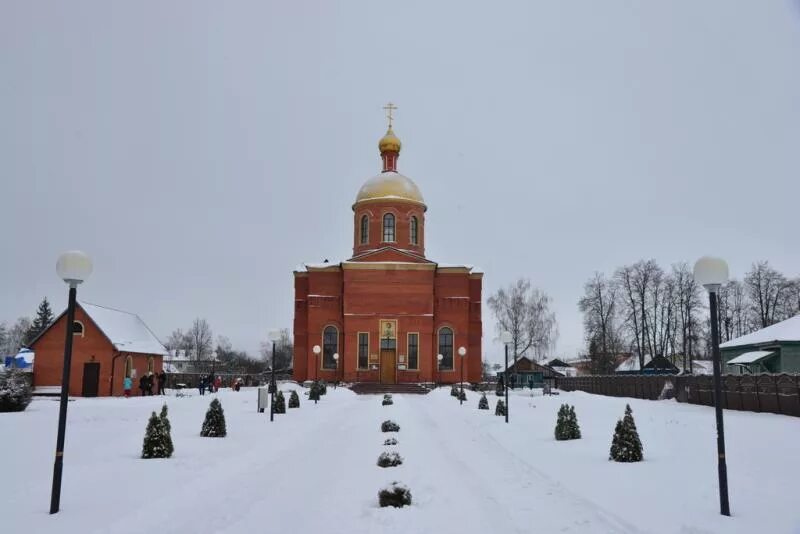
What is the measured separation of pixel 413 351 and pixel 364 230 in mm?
10582

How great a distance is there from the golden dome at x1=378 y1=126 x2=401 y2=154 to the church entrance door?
681 inches

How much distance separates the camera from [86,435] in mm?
14758

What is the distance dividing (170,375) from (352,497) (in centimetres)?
4942

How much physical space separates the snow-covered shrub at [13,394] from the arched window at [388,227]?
106 ft

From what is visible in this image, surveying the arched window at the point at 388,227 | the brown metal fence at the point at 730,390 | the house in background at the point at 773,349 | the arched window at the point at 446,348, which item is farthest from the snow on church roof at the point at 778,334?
the arched window at the point at 388,227

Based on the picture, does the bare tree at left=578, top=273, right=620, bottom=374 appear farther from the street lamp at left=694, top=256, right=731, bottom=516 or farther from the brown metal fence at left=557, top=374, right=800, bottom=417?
the street lamp at left=694, top=256, right=731, bottom=516

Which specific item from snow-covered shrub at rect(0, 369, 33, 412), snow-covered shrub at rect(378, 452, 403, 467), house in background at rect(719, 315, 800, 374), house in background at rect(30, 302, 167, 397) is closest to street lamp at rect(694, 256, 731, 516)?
snow-covered shrub at rect(378, 452, 403, 467)

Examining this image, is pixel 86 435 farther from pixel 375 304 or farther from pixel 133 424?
pixel 375 304

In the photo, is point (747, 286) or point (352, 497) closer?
point (352, 497)

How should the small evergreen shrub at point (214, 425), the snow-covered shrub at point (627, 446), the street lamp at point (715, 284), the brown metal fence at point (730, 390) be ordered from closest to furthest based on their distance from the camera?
the street lamp at point (715, 284)
the snow-covered shrub at point (627, 446)
the small evergreen shrub at point (214, 425)
the brown metal fence at point (730, 390)

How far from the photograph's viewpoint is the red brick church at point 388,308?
47.0 m

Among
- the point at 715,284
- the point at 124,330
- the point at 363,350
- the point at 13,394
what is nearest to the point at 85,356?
the point at 124,330

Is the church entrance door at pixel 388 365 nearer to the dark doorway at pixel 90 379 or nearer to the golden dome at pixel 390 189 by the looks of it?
the golden dome at pixel 390 189

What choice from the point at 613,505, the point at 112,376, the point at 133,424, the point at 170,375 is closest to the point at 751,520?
the point at 613,505
